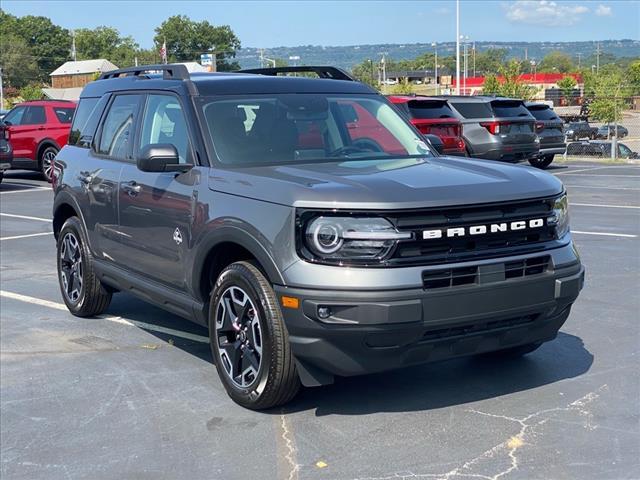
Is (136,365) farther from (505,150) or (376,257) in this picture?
(505,150)

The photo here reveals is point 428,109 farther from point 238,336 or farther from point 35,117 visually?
point 238,336

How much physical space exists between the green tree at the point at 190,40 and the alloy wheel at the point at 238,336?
118 m

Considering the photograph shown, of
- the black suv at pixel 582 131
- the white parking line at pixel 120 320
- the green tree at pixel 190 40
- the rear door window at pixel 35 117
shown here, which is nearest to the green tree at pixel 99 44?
the green tree at pixel 190 40

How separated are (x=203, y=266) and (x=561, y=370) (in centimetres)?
234

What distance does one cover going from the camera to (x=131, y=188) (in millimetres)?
6035

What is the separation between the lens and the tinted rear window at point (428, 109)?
17359 millimetres

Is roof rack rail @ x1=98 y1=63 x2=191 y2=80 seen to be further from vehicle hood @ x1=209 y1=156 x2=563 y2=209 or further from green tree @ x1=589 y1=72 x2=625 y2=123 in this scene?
green tree @ x1=589 y1=72 x2=625 y2=123

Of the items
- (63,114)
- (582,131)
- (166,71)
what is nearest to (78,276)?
(166,71)

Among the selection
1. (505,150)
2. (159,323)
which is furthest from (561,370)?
(505,150)

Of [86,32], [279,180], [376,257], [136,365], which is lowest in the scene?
[136,365]

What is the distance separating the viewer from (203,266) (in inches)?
203

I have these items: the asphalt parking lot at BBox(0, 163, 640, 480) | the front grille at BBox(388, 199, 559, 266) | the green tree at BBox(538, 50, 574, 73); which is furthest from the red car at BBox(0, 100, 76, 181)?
the green tree at BBox(538, 50, 574, 73)

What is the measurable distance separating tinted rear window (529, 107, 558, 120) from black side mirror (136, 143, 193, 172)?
58.5ft

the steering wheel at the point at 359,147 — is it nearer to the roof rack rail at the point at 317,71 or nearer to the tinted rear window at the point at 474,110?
the roof rack rail at the point at 317,71
